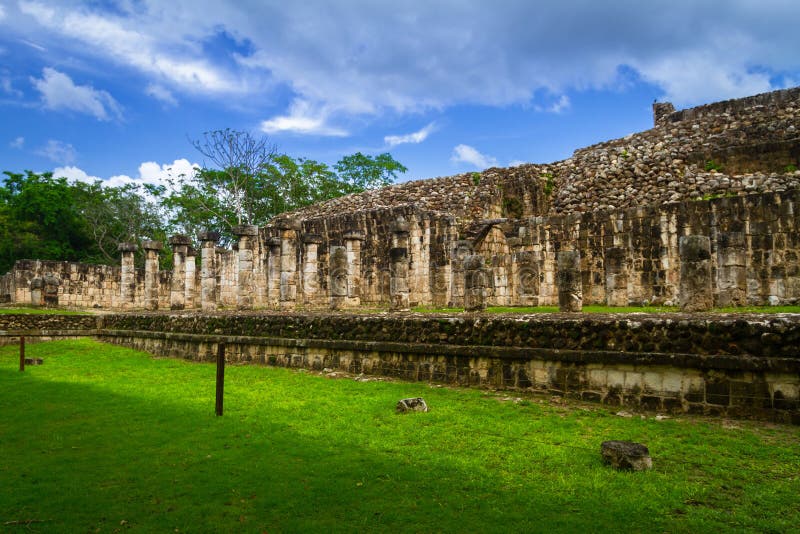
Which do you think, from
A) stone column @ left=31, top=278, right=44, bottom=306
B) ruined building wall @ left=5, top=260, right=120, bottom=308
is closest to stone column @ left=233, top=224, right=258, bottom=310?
stone column @ left=31, top=278, right=44, bottom=306

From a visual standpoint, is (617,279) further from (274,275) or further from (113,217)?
(113,217)

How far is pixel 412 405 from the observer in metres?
7.48

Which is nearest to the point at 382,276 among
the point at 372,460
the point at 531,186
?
the point at 531,186

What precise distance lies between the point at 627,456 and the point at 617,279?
34.0 ft

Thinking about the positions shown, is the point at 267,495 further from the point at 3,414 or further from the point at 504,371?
the point at 3,414

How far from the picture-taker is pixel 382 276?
22281mm

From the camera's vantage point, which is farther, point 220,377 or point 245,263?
point 245,263

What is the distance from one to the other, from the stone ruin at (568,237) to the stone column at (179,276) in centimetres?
5

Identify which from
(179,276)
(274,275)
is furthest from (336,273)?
(179,276)

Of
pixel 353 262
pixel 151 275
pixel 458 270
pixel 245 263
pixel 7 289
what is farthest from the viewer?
pixel 7 289

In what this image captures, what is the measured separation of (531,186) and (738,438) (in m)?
18.0

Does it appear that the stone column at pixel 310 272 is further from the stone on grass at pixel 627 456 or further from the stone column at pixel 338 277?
the stone on grass at pixel 627 456

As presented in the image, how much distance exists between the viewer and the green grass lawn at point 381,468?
169 inches

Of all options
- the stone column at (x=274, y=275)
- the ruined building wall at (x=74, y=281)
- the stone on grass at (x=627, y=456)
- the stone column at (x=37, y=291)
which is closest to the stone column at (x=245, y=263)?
the stone column at (x=274, y=275)
